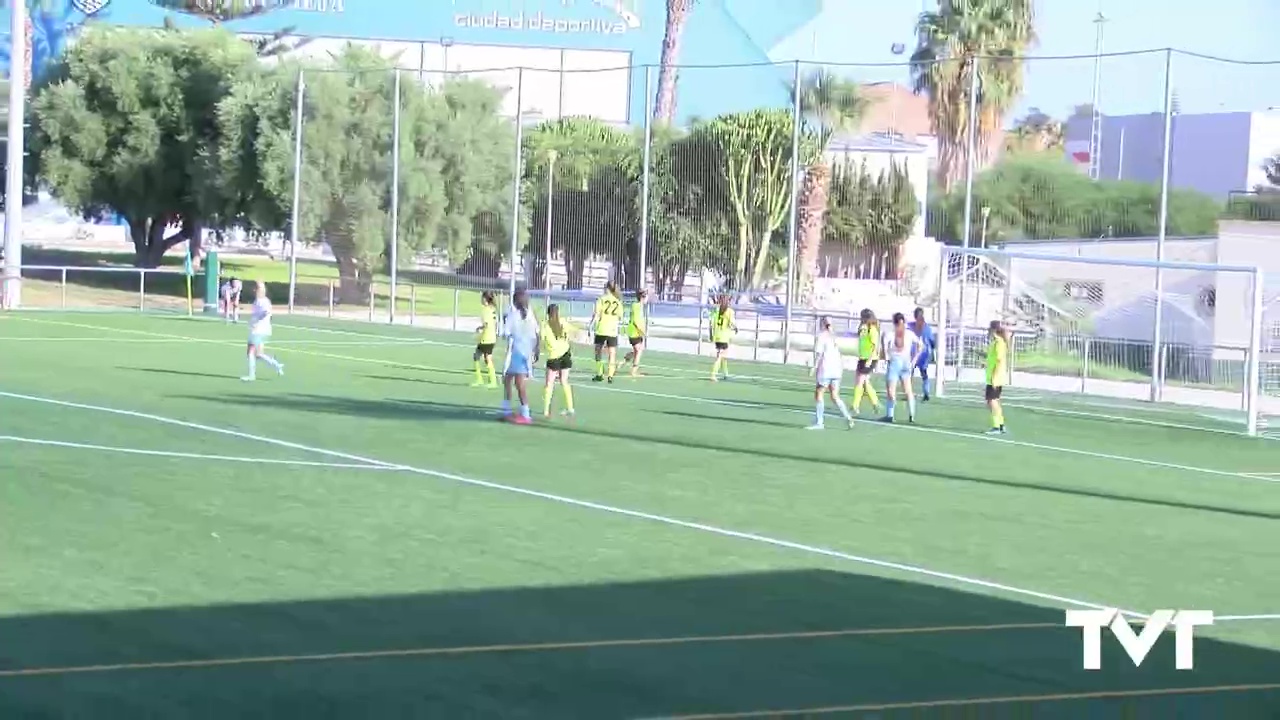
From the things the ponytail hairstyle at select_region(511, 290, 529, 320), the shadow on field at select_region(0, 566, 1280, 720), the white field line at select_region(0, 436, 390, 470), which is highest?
the ponytail hairstyle at select_region(511, 290, 529, 320)

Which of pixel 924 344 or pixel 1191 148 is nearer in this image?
pixel 924 344

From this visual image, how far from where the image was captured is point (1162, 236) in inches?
1302

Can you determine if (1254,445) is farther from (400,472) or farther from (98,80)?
(98,80)

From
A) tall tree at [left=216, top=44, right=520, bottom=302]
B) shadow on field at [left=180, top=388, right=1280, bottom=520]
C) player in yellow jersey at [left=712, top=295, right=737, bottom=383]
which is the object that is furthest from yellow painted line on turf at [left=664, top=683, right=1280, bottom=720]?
tall tree at [left=216, top=44, right=520, bottom=302]

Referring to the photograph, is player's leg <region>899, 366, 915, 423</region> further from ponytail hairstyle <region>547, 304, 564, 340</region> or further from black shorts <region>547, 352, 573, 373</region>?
ponytail hairstyle <region>547, 304, 564, 340</region>

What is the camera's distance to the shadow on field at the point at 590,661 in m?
9.44

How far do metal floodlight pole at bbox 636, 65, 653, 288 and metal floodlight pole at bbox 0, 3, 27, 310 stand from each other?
1756cm

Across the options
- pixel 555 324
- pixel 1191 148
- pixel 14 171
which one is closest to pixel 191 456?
pixel 555 324

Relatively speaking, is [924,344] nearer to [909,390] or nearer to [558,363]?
[909,390]

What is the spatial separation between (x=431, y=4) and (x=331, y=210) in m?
49.1

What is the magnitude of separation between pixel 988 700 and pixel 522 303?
45.6 feet

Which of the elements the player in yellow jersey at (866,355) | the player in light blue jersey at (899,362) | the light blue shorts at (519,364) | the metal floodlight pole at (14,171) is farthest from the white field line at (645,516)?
the metal floodlight pole at (14,171)

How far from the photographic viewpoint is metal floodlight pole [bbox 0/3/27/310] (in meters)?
48.6

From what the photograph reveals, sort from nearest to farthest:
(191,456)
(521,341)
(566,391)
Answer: (191,456) → (521,341) → (566,391)
